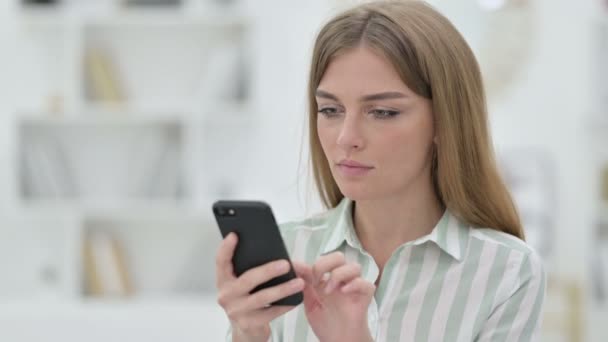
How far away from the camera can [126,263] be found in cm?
432

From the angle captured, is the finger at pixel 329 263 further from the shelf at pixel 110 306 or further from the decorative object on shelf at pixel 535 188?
the decorative object on shelf at pixel 535 188

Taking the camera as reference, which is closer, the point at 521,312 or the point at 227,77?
the point at 521,312

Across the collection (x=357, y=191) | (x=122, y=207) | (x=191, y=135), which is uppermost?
(x=357, y=191)

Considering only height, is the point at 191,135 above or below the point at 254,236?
below

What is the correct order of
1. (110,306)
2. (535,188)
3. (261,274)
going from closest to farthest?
(261,274) < (110,306) < (535,188)

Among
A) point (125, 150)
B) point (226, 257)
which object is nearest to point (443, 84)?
point (226, 257)

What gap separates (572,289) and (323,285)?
10.5 ft

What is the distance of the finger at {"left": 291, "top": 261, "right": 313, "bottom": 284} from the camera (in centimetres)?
138

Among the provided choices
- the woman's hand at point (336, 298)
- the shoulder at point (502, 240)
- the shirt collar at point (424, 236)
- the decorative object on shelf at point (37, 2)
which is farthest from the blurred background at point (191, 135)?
the woman's hand at point (336, 298)

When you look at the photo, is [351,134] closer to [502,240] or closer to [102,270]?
[502,240]

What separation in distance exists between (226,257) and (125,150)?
300 cm

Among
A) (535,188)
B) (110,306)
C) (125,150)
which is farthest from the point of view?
(535,188)

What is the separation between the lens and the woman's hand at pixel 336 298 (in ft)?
4.46

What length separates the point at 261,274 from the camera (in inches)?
52.6
